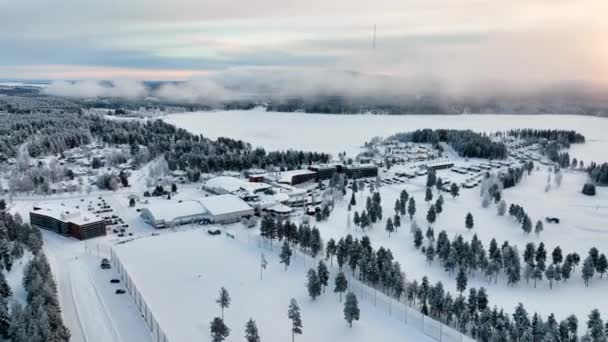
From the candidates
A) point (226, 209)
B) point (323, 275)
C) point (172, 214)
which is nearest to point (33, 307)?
point (323, 275)

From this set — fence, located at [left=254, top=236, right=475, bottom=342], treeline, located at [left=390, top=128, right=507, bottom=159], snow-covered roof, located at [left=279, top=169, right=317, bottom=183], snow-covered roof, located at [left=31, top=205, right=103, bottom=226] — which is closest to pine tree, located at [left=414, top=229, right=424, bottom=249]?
fence, located at [left=254, top=236, right=475, bottom=342]

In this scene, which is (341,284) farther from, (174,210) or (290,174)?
(290,174)

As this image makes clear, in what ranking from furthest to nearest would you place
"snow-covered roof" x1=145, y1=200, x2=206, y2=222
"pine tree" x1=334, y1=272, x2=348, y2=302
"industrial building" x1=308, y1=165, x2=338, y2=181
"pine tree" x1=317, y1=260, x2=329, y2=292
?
"industrial building" x1=308, y1=165, x2=338, y2=181
"snow-covered roof" x1=145, y1=200, x2=206, y2=222
"pine tree" x1=317, y1=260, x2=329, y2=292
"pine tree" x1=334, y1=272, x2=348, y2=302

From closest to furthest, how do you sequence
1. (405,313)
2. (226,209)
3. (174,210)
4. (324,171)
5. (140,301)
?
(405,313) → (140,301) → (174,210) → (226,209) → (324,171)

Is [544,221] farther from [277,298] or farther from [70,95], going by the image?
[70,95]

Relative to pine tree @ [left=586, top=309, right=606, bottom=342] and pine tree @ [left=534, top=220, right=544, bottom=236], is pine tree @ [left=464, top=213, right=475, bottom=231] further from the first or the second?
pine tree @ [left=586, top=309, right=606, bottom=342]

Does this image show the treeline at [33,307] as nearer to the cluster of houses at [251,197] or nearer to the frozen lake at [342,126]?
the cluster of houses at [251,197]
